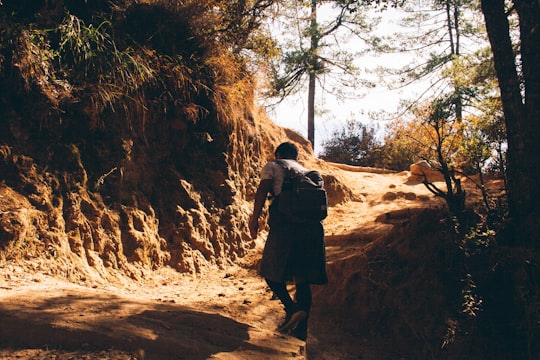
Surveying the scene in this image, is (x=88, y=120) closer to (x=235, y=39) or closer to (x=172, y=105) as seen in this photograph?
(x=172, y=105)

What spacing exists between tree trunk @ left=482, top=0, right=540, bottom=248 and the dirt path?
2.07 metres

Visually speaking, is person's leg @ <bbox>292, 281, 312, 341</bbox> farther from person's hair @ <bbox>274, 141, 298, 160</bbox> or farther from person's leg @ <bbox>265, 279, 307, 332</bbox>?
person's hair @ <bbox>274, 141, 298, 160</bbox>

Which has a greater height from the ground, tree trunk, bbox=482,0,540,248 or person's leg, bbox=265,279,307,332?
tree trunk, bbox=482,0,540,248

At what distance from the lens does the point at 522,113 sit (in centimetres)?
533

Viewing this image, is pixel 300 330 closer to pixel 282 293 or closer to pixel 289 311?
pixel 289 311

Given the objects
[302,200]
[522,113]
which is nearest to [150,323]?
[302,200]

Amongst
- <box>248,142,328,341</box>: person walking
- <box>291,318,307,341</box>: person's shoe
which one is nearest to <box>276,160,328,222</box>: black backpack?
<box>248,142,328,341</box>: person walking

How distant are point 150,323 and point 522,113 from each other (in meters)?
4.44

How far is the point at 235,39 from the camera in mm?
7848

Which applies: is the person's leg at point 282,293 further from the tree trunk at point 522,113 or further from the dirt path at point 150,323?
the tree trunk at point 522,113

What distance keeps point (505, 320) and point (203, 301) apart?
303 cm

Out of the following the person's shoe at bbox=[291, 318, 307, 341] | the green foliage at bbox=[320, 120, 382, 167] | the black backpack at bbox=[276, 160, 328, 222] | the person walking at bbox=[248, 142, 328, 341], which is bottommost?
the person's shoe at bbox=[291, 318, 307, 341]

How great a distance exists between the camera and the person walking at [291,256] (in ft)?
12.8

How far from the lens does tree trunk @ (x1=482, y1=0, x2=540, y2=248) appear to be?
5039mm
